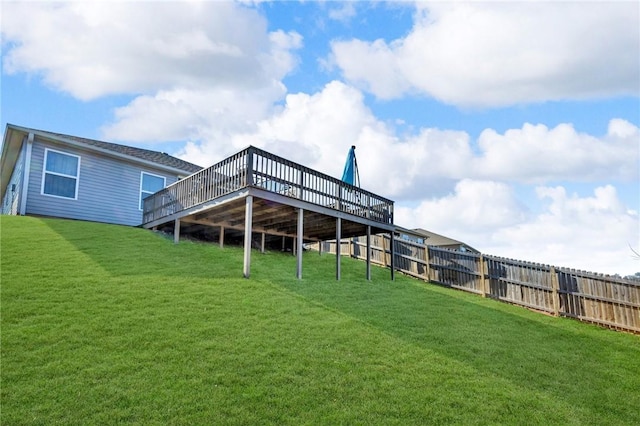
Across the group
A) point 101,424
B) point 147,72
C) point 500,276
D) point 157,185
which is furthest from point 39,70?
point 500,276

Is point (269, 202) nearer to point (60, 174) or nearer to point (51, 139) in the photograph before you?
point (51, 139)

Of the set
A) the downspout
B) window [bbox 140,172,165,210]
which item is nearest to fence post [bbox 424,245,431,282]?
window [bbox 140,172,165,210]

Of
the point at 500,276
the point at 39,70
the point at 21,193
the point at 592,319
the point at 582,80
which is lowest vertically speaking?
the point at 592,319

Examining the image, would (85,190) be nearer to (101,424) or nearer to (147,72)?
(147,72)

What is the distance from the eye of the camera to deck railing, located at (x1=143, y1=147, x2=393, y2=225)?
9.60 metres

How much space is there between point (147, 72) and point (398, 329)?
1058 centimetres

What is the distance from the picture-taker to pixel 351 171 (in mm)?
14523

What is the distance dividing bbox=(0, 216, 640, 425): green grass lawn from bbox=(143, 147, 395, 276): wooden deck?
1969 mm

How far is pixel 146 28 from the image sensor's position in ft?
33.2

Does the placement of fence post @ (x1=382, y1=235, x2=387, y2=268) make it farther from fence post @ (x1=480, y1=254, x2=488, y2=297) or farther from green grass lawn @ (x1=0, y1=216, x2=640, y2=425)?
green grass lawn @ (x1=0, y1=216, x2=640, y2=425)

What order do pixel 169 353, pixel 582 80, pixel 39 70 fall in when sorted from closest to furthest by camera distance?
1. pixel 169 353
2. pixel 582 80
3. pixel 39 70

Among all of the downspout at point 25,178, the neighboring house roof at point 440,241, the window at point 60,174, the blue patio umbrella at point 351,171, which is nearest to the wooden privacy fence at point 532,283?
the blue patio umbrella at point 351,171

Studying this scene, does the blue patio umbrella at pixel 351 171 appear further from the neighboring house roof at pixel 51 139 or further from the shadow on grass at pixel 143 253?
the neighboring house roof at pixel 51 139

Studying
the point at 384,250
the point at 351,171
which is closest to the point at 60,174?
the point at 351,171
